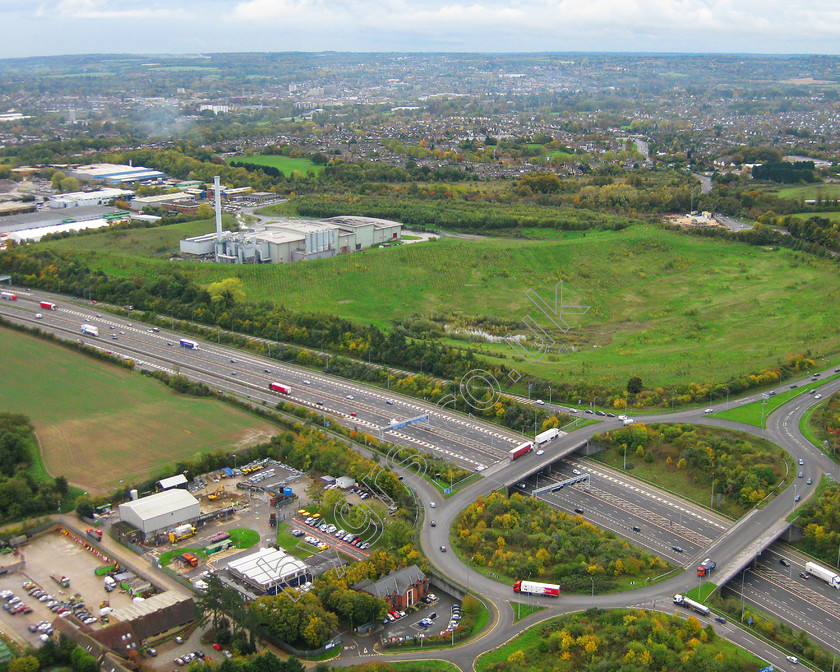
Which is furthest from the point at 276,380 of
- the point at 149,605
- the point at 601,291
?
the point at 601,291

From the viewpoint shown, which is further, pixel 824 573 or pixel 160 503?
pixel 160 503

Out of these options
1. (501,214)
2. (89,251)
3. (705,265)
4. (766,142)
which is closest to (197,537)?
(89,251)

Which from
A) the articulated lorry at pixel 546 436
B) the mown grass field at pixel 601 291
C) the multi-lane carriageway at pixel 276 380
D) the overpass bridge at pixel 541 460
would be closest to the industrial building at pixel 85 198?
the mown grass field at pixel 601 291

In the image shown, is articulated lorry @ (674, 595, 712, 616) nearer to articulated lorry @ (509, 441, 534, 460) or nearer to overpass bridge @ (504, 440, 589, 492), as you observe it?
overpass bridge @ (504, 440, 589, 492)

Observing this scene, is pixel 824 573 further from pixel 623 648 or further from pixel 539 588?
pixel 539 588

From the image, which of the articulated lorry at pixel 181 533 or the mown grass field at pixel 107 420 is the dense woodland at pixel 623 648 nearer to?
the articulated lorry at pixel 181 533

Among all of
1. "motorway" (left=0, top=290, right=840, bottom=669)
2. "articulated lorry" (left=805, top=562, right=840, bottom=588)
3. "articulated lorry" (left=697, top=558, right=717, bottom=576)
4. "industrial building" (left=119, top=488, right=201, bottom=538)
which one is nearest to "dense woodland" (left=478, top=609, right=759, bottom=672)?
"motorway" (left=0, top=290, right=840, bottom=669)
